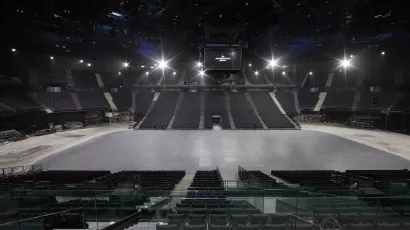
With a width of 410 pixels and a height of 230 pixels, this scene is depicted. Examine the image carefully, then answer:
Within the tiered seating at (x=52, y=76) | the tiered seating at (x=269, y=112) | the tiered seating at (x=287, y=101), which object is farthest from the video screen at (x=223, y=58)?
the tiered seating at (x=52, y=76)

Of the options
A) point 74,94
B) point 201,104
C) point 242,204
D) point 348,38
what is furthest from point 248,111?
point 242,204

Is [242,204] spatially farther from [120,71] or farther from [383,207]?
[120,71]

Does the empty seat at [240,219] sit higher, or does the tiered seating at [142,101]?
the tiered seating at [142,101]

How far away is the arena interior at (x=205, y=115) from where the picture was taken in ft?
21.0

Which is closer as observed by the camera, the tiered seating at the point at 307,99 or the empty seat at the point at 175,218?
the empty seat at the point at 175,218

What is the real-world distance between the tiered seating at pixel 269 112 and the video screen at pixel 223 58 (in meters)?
14.1

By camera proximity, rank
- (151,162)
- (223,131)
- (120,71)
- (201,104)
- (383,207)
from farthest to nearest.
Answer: (120,71) → (201,104) → (223,131) → (151,162) → (383,207)

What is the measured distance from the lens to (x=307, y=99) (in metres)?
42.2

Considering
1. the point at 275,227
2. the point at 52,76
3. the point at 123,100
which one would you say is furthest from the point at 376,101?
the point at 52,76

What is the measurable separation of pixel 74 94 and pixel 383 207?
41.0 metres

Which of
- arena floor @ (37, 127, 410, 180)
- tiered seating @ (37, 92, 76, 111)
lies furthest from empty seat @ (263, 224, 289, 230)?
tiered seating @ (37, 92, 76, 111)

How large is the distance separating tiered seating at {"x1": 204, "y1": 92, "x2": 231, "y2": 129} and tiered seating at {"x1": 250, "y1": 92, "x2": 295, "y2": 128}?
5.92 metres

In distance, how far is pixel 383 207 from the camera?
5859 millimetres

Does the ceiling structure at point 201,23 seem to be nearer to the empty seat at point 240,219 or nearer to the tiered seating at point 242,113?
the tiered seating at point 242,113
